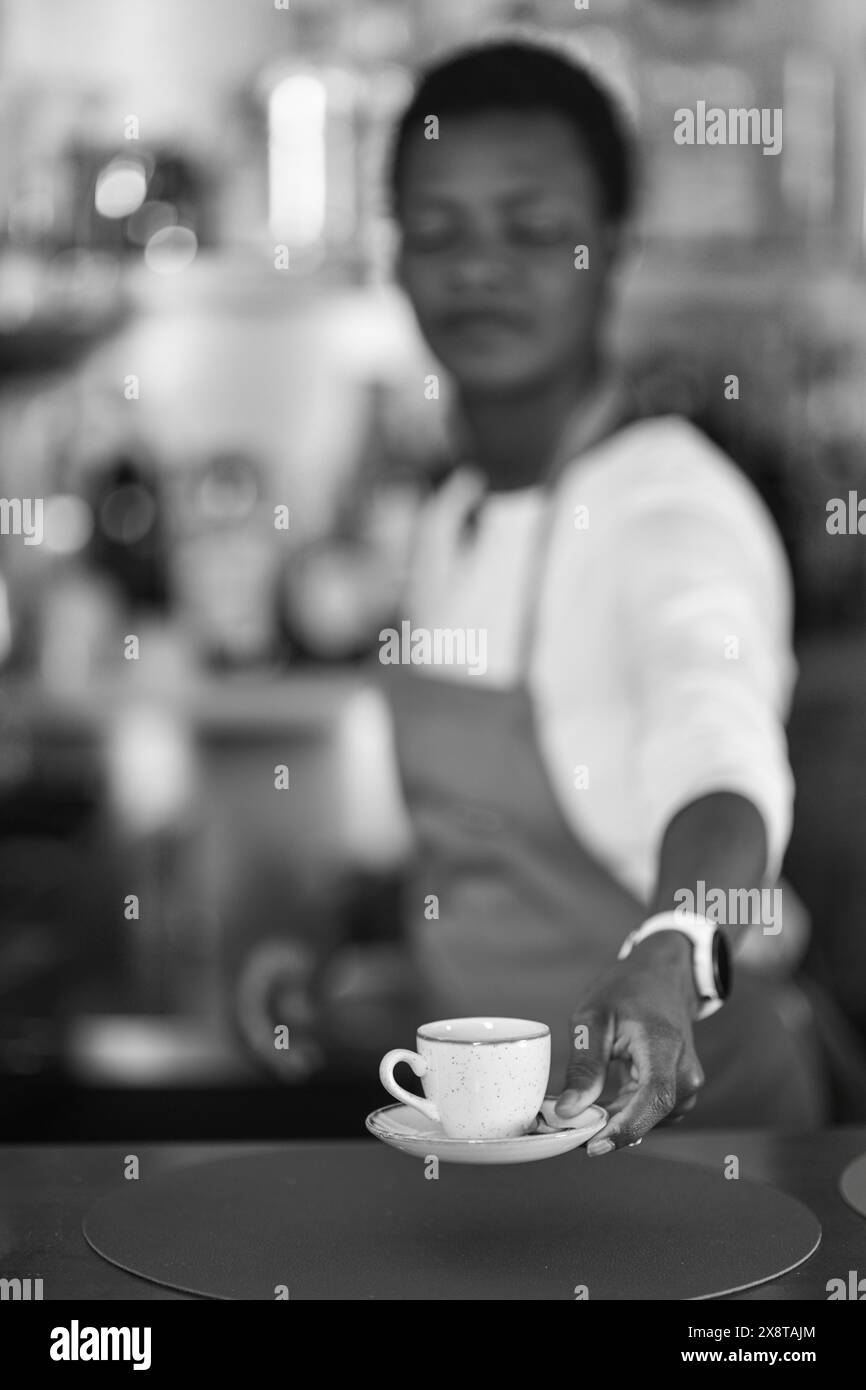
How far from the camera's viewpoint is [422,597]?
1843 mm

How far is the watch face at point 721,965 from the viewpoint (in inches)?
37.2

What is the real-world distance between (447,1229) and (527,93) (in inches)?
43.2

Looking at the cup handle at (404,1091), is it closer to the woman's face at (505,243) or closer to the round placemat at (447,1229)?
the round placemat at (447,1229)

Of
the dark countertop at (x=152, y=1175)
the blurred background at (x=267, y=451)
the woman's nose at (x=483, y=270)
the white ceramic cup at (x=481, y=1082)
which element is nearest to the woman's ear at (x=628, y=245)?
the blurred background at (x=267, y=451)

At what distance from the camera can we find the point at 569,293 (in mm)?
1664

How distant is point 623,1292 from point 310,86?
1.80 m

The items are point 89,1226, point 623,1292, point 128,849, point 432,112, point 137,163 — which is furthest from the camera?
point 128,849

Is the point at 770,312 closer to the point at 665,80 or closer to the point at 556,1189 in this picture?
the point at 665,80

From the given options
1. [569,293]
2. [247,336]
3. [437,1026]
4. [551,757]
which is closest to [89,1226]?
[437,1026]

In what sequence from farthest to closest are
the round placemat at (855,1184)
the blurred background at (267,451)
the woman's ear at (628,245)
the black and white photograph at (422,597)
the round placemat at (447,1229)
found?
1. the blurred background at (267,451)
2. the woman's ear at (628,245)
3. the black and white photograph at (422,597)
4. the round placemat at (855,1184)
5. the round placemat at (447,1229)

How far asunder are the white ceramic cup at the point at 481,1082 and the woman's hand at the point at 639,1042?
2 cm

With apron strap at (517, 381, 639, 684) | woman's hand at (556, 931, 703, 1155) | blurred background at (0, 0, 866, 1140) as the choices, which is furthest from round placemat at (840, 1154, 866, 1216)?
blurred background at (0, 0, 866, 1140)

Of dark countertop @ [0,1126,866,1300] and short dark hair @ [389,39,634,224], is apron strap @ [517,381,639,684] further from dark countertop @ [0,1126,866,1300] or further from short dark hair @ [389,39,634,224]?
dark countertop @ [0,1126,866,1300]

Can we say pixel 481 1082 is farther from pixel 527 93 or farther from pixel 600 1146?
pixel 527 93
